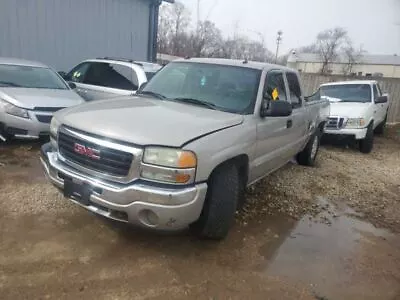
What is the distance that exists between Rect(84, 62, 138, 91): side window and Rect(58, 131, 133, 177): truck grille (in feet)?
13.0

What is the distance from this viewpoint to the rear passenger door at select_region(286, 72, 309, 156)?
5043 mm

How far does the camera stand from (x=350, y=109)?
8.93 metres

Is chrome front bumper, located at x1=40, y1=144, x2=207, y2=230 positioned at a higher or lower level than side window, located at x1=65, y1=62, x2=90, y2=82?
lower

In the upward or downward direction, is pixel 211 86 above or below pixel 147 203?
above

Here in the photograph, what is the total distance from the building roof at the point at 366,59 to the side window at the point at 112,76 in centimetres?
5182

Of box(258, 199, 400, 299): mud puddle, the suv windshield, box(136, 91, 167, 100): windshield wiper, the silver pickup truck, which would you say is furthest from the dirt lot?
the suv windshield

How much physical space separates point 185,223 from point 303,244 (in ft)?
4.87

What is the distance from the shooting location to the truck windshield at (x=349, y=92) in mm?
9886

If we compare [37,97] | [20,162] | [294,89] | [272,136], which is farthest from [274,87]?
[37,97]

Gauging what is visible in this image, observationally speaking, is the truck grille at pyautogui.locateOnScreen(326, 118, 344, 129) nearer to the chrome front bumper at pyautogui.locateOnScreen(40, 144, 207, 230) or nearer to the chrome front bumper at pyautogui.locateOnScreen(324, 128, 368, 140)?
the chrome front bumper at pyautogui.locateOnScreen(324, 128, 368, 140)

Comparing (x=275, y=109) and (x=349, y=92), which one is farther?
(x=349, y=92)

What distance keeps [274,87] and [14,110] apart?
4088 mm

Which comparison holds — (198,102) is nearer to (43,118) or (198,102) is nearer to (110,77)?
(43,118)

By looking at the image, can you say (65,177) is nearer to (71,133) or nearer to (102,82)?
(71,133)
